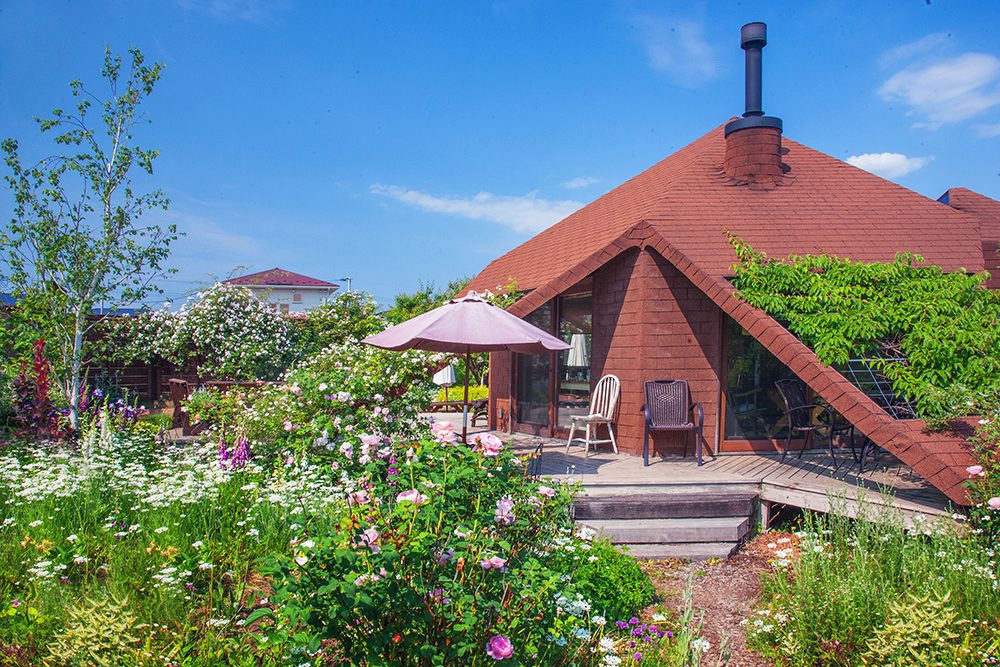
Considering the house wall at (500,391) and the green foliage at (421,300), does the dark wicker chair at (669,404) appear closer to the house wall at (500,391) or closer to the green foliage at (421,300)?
the house wall at (500,391)

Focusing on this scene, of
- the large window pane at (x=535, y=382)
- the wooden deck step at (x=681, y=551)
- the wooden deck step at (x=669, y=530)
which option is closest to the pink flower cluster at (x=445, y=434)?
the wooden deck step at (x=669, y=530)

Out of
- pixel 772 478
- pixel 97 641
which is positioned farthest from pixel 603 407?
pixel 97 641

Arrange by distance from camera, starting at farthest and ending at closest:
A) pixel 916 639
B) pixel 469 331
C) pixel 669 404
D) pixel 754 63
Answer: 1. pixel 754 63
2. pixel 669 404
3. pixel 469 331
4. pixel 916 639

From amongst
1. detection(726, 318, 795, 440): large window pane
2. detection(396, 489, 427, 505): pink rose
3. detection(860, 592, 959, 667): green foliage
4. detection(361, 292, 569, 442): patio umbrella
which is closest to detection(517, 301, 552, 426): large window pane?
detection(361, 292, 569, 442): patio umbrella

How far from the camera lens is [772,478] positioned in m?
5.87

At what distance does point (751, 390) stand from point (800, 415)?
0.64 m

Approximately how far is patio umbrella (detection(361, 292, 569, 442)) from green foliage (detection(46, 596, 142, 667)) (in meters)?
3.19

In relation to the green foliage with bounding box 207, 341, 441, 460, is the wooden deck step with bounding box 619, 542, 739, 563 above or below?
below

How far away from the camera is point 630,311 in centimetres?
734

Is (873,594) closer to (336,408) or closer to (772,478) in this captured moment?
(772,478)

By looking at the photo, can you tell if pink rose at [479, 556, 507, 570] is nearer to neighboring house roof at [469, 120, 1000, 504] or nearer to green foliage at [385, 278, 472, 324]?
neighboring house roof at [469, 120, 1000, 504]

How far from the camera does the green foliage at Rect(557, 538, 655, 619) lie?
3.65m

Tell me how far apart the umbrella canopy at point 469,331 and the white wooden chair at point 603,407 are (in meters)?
1.67

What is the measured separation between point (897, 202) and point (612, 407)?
5.75 m
